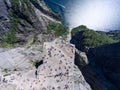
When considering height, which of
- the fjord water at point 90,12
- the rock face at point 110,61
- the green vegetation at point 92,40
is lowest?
the rock face at point 110,61

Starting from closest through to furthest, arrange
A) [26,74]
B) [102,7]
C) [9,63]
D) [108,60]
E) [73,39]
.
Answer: [26,74], [9,63], [108,60], [73,39], [102,7]

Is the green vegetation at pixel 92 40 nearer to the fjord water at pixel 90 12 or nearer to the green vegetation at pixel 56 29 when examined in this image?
the green vegetation at pixel 56 29

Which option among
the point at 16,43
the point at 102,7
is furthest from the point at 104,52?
the point at 102,7

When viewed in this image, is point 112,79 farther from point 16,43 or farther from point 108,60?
point 16,43

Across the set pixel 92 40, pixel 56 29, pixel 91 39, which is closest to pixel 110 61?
pixel 92 40

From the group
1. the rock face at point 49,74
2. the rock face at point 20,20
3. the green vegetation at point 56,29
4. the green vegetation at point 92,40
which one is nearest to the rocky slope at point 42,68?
the rock face at point 49,74
